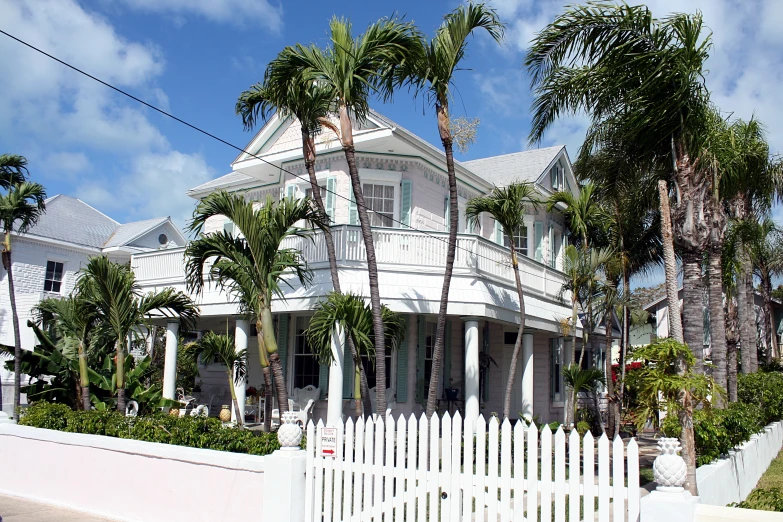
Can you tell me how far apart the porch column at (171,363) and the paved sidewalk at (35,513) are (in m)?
6.70

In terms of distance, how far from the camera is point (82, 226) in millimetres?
29641

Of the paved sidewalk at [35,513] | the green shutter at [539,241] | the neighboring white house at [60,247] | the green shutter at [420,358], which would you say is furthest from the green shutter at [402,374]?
the neighboring white house at [60,247]

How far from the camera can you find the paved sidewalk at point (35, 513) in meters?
7.98

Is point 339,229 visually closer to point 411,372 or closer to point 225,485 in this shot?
point 411,372

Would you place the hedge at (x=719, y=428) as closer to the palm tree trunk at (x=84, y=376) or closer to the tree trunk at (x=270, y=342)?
the tree trunk at (x=270, y=342)

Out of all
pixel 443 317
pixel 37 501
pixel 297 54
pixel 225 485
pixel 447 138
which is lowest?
pixel 37 501

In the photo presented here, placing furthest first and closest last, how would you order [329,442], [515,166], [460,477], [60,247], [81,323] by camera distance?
[60,247] → [515,166] → [81,323] → [329,442] → [460,477]

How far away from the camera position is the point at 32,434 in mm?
9312

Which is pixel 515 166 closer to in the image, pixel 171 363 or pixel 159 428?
pixel 171 363

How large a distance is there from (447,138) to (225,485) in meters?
6.30

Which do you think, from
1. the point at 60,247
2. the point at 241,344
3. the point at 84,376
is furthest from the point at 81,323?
the point at 60,247

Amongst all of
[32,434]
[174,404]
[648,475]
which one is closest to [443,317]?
[648,475]

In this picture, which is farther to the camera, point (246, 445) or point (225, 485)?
point (246, 445)

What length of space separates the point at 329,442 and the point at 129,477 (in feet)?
11.1
